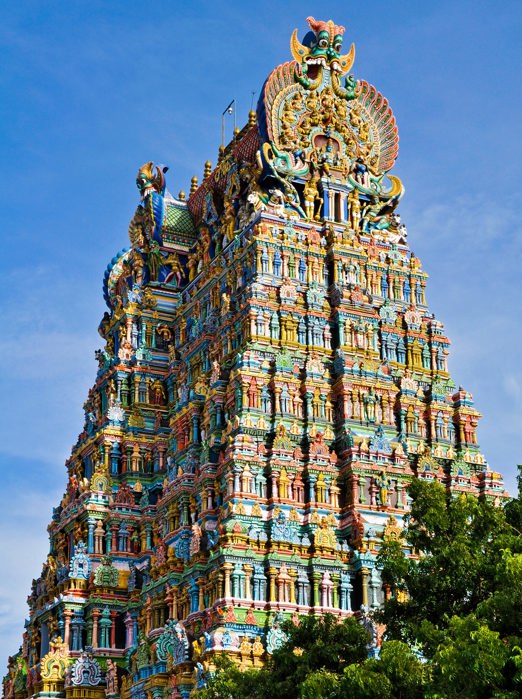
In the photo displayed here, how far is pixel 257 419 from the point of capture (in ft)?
154

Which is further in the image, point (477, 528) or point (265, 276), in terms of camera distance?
point (265, 276)

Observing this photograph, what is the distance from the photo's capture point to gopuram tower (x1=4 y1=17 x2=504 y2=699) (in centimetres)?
4447

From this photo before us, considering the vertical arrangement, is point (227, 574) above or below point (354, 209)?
below

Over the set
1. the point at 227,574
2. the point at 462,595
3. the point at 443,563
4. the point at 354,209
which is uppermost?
the point at 354,209

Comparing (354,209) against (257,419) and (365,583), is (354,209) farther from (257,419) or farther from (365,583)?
(365,583)

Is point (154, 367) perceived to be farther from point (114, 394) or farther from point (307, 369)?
point (307, 369)

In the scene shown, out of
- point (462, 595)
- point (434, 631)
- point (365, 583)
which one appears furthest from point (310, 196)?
point (434, 631)

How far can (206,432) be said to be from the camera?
4906cm

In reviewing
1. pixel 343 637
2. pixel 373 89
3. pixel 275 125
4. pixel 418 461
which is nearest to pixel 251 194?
pixel 275 125

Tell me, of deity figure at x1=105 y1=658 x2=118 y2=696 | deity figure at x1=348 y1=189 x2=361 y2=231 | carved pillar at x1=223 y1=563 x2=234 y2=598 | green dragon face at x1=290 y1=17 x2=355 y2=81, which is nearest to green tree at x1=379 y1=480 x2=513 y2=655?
carved pillar at x1=223 y1=563 x2=234 y2=598

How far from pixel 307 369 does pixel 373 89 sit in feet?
47.4

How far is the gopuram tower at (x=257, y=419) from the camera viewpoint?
44469mm

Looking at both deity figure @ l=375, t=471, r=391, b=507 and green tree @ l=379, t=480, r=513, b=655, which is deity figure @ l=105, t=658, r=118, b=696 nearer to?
deity figure @ l=375, t=471, r=391, b=507

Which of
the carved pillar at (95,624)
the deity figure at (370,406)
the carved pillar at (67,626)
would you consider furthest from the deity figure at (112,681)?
the deity figure at (370,406)
